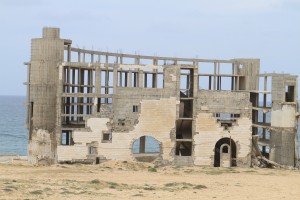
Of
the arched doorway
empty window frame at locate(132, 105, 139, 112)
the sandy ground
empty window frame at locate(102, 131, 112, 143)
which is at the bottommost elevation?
the sandy ground

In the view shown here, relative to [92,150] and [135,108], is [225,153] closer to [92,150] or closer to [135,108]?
[135,108]

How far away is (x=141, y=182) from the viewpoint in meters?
33.5

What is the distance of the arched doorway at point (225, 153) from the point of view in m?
42.1

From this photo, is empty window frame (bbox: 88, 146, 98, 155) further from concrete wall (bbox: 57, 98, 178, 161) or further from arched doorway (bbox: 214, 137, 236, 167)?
arched doorway (bbox: 214, 137, 236, 167)

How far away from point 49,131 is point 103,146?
12.4 ft

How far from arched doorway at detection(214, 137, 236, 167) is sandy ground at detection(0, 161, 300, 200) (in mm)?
1396

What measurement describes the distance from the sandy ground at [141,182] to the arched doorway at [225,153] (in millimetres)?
1396

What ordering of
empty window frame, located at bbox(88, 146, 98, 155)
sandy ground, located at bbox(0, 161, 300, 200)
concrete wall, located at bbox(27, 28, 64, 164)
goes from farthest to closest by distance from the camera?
concrete wall, located at bbox(27, 28, 64, 164) < empty window frame, located at bbox(88, 146, 98, 155) < sandy ground, located at bbox(0, 161, 300, 200)

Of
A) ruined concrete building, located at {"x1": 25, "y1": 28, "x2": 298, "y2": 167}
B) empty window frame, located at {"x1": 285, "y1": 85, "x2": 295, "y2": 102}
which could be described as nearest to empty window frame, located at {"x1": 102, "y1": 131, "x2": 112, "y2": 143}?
ruined concrete building, located at {"x1": 25, "y1": 28, "x2": 298, "y2": 167}

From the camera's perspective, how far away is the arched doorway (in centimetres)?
4209

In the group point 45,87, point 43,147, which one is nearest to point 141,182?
point 43,147

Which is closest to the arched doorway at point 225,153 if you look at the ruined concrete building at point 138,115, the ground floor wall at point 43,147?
the ruined concrete building at point 138,115

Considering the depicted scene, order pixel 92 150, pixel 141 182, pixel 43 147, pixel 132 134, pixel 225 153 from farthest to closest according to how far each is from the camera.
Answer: pixel 225 153, pixel 43 147, pixel 132 134, pixel 92 150, pixel 141 182

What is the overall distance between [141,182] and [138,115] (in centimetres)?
782
